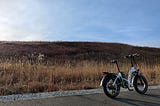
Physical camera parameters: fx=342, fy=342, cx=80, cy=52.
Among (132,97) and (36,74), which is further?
(36,74)

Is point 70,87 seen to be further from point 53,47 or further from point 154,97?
point 53,47

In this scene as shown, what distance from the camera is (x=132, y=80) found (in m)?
9.44

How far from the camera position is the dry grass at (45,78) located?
32.6 feet

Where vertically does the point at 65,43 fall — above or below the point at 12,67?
above

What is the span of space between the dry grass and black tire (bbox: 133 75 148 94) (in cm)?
184

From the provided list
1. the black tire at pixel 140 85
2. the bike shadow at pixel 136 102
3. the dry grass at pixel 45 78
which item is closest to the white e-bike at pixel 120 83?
the black tire at pixel 140 85

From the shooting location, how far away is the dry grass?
32.6 feet

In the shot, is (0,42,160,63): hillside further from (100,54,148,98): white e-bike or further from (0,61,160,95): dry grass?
(100,54,148,98): white e-bike

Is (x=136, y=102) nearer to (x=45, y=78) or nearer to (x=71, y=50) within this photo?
(x=45, y=78)

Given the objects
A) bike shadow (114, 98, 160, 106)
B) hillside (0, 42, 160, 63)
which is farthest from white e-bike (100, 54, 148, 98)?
hillside (0, 42, 160, 63)

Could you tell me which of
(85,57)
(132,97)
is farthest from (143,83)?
(85,57)

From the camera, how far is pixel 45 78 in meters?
11.9

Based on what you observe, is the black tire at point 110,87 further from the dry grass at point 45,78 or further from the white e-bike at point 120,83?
the dry grass at point 45,78

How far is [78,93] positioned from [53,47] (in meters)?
23.9
